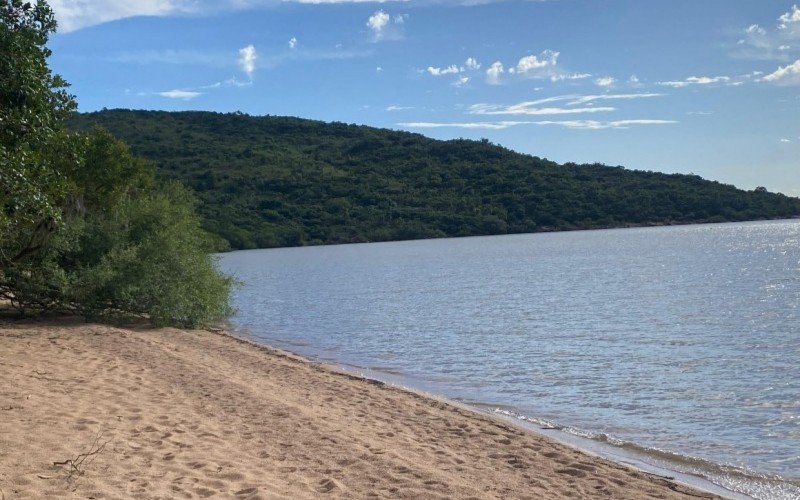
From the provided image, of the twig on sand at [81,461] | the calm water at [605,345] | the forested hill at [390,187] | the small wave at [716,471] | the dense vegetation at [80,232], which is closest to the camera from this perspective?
the twig on sand at [81,461]

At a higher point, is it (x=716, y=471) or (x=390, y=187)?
(x=390, y=187)

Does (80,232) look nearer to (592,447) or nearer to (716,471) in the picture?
(592,447)

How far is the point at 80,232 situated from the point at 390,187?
11699cm

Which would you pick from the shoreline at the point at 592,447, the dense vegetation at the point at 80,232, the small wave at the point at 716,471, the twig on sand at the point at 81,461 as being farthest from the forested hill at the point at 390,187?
the twig on sand at the point at 81,461

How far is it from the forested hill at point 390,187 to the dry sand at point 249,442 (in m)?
101

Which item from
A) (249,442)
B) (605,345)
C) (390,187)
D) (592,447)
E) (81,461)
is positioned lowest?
(605,345)

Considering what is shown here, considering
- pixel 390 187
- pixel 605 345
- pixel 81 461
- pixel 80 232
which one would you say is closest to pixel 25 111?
pixel 81 461

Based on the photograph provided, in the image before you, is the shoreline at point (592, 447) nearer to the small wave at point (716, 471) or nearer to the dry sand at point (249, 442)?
the small wave at point (716, 471)

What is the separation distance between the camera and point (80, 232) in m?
20.5

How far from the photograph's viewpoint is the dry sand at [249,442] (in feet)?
24.3

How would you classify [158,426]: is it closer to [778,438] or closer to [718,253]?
[778,438]

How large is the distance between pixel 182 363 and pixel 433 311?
64.3 feet

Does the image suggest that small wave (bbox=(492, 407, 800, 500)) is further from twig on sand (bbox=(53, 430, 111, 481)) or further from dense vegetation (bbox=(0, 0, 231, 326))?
dense vegetation (bbox=(0, 0, 231, 326))

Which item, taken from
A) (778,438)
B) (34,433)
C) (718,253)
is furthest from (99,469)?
(718,253)
